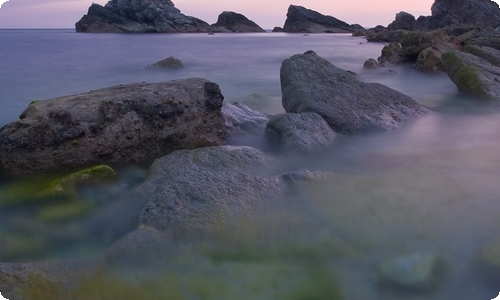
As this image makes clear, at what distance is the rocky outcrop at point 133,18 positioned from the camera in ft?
245

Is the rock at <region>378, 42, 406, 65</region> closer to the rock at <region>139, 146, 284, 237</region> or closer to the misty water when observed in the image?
the misty water

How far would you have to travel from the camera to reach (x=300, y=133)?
5395 mm

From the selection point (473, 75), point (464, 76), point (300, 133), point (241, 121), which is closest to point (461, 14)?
point (464, 76)

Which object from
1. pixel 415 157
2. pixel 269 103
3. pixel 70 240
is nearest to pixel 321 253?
pixel 70 240

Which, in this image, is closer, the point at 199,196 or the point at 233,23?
the point at 199,196

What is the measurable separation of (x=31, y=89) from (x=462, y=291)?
1057cm

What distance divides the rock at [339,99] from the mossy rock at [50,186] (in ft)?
9.44

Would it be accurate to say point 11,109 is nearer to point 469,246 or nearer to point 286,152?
point 286,152

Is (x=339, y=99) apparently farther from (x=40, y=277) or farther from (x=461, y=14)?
(x=461, y=14)

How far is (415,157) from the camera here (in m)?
5.43

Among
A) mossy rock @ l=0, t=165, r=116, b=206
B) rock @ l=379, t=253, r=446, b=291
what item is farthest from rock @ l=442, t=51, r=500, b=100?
mossy rock @ l=0, t=165, r=116, b=206

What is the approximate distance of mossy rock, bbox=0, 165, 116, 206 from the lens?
4.10 meters

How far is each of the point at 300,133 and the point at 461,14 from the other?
57913mm

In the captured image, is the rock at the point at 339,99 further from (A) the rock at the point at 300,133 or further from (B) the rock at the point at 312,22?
(B) the rock at the point at 312,22
